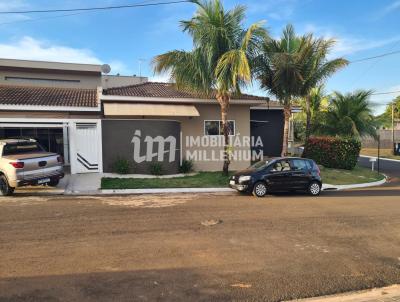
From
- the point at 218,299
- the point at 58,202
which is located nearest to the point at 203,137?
the point at 58,202

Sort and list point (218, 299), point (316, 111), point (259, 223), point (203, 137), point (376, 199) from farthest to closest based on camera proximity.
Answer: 1. point (316, 111)
2. point (203, 137)
3. point (376, 199)
4. point (259, 223)
5. point (218, 299)

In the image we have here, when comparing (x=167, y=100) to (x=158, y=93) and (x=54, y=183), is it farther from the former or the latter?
(x=54, y=183)

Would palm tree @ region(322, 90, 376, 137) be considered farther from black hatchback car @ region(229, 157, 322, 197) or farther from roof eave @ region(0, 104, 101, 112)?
roof eave @ region(0, 104, 101, 112)

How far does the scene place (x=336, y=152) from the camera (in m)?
20.8

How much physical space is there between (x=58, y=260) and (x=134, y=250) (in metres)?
1.22

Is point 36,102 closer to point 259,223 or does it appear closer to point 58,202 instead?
point 58,202

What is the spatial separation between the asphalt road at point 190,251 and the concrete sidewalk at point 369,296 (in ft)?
0.46

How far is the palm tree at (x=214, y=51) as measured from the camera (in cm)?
1453

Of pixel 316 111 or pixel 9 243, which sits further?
pixel 316 111

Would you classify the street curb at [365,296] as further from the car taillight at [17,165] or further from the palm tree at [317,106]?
the palm tree at [317,106]

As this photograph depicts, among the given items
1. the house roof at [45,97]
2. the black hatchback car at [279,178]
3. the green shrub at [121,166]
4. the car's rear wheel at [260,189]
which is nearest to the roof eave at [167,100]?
the house roof at [45,97]

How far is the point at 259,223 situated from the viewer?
8.13m

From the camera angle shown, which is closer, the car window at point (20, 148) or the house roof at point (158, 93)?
the car window at point (20, 148)

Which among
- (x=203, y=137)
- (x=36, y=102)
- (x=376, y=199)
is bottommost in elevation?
(x=376, y=199)
